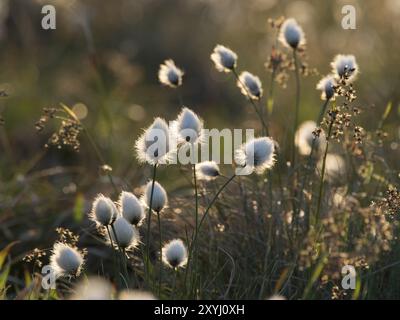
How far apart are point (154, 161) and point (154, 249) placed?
95cm

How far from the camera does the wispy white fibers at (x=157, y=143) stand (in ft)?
7.76

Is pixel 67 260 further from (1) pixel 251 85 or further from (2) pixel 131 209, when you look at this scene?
(1) pixel 251 85

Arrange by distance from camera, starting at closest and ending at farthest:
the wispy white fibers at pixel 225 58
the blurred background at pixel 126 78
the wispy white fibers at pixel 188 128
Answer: the wispy white fibers at pixel 188 128, the wispy white fibers at pixel 225 58, the blurred background at pixel 126 78

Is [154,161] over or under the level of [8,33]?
under

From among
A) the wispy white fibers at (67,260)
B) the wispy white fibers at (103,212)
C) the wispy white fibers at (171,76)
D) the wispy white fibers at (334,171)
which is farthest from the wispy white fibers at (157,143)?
the wispy white fibers at (334,171)

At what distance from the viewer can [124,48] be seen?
30.9 feet

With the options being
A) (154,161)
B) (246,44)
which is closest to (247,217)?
(154,161)

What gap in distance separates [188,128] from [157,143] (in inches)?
4.7

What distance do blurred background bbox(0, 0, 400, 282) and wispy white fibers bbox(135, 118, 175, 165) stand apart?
1735mm

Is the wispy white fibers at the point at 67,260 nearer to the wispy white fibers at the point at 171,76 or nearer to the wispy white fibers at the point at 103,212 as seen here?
the wispy white fibers at the point at 103,212

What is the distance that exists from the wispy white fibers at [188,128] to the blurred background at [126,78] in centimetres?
164
